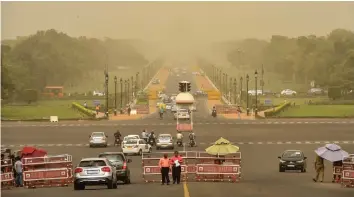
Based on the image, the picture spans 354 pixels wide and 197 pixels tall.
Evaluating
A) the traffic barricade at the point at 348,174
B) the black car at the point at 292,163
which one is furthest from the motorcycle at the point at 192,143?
the traffic barricade at the point at 348,174

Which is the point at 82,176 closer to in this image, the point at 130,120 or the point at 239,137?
the point at 239,137

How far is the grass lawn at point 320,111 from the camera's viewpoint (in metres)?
106

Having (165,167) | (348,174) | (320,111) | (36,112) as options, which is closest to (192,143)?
(348,174)

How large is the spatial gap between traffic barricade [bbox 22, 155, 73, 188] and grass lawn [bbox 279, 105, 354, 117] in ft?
230

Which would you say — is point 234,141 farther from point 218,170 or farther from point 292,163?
point 218,170

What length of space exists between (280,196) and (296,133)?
51.5m

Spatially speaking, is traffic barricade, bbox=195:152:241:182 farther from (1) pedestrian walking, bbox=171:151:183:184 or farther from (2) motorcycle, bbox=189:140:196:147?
(2) motorcycle, bbox=189:140:196:147

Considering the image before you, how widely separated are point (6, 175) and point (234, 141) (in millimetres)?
38605

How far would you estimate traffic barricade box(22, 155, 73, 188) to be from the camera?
1404 inches

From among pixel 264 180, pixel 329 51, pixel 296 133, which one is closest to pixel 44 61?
pixel 329 51

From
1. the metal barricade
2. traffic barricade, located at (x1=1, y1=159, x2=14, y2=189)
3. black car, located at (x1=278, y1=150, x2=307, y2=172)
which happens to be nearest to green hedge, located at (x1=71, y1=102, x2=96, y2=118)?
black car, located at (x1=278, y1=150, x2=307, y2=172)

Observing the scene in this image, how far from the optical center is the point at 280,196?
29.6 metres

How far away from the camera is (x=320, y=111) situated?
112250mm

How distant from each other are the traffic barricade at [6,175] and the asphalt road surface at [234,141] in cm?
116
